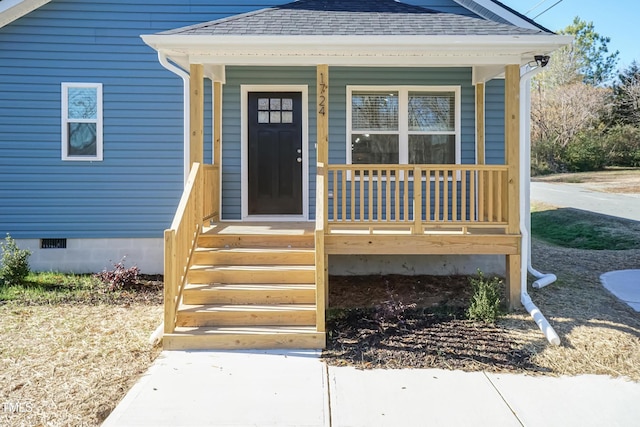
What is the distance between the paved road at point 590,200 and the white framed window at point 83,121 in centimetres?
1266

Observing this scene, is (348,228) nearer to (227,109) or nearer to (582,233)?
(227,109)

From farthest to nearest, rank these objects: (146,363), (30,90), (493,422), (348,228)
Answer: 1. (30,90)
2. (348,228)
3. (146,363)
4. (493,422)

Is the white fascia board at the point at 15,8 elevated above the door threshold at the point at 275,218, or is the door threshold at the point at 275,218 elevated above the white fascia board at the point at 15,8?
the white fascia board at the point at 15,8

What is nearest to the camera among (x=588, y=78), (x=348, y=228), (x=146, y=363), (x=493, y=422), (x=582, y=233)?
(x=493, y=422)

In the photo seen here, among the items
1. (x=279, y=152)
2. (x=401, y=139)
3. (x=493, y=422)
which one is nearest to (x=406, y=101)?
(x=401, y=139)

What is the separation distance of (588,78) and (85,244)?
36.0 meters

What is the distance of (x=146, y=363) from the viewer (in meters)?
4.33

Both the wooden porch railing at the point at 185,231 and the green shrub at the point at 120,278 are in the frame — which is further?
the green shrub at the point at 120,278

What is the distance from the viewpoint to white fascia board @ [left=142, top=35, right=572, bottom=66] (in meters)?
5.32

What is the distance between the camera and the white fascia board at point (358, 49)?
209 inches

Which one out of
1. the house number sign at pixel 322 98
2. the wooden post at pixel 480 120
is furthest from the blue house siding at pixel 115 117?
the house number sign at pixel 322 98

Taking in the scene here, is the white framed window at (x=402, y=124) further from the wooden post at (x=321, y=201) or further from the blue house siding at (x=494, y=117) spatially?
the wooden post at (x=321, y=201)

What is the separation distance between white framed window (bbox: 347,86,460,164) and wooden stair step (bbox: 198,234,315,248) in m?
1.98

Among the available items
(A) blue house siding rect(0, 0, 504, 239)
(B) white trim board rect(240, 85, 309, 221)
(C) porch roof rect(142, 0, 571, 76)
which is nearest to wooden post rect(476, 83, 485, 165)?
(A) blue house siding rect(0, 0, 504, 239)
